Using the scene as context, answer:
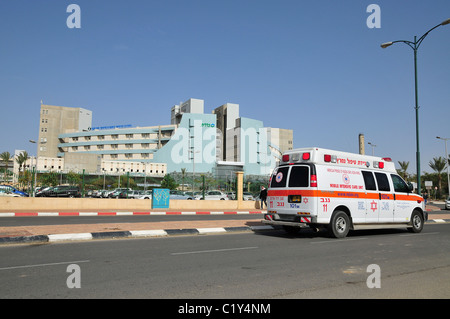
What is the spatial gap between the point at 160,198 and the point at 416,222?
62.5ft

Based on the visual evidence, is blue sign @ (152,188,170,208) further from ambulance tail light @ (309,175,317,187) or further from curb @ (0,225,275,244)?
ambulance tail light @ (309,175,317,187)

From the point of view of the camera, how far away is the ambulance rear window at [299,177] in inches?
414

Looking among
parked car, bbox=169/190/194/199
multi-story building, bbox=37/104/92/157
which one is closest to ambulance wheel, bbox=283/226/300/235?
parked car, bbox=169/190/194/199

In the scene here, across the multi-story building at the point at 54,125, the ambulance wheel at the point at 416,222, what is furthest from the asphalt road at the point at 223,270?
the multi-story building at the point at 54,125

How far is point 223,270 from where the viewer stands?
612 cm

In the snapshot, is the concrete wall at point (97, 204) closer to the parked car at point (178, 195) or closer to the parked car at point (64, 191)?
the parked car at point (178, 195)

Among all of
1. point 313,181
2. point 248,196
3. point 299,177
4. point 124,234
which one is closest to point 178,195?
point 248,196

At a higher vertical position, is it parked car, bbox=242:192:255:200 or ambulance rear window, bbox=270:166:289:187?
ambulance rear window, bbox=270:166:289:187

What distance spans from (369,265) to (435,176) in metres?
93.2

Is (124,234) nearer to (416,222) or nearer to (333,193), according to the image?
(333,193)

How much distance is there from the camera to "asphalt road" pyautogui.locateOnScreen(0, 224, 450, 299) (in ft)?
15.6
